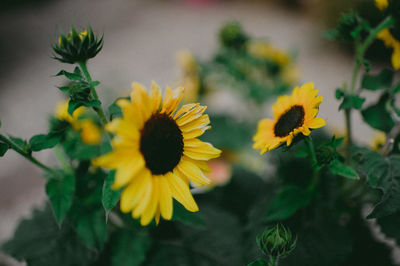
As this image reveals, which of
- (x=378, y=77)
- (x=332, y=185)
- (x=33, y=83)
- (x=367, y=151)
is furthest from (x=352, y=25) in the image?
(x=33, y=83)

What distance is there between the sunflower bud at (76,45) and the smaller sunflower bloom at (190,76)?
676 millimetres

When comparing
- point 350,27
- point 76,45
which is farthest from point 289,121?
point 76,45

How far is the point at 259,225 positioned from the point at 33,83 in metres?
2.33

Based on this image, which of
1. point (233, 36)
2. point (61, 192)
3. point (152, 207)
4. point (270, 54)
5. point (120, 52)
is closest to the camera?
point (152, 207)

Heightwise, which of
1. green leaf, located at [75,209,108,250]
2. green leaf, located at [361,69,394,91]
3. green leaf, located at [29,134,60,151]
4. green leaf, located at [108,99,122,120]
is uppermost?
green leaf, located at [108,99,122,120]

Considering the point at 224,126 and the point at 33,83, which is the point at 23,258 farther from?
the point at 33,83

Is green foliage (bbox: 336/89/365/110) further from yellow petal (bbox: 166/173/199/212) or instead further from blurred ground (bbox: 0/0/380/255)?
blurred ground (bbox: 0/0/380/255)

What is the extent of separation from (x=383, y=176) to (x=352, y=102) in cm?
12

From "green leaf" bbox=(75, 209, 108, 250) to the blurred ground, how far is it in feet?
2.22

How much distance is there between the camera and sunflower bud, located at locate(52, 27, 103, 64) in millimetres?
437

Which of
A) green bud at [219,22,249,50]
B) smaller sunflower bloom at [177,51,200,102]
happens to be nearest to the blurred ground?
smaller sunflower bloom at [177,51,200,102]

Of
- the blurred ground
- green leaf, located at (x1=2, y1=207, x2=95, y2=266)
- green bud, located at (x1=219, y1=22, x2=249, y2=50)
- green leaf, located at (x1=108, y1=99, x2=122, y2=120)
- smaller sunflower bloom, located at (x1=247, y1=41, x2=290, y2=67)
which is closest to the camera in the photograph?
green leaf, located at (x1=108, y1=99, x2=122, y2=120)

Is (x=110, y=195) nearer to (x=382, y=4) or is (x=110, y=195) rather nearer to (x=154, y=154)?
(x=154, y=154)

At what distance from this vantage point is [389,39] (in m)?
0.56
